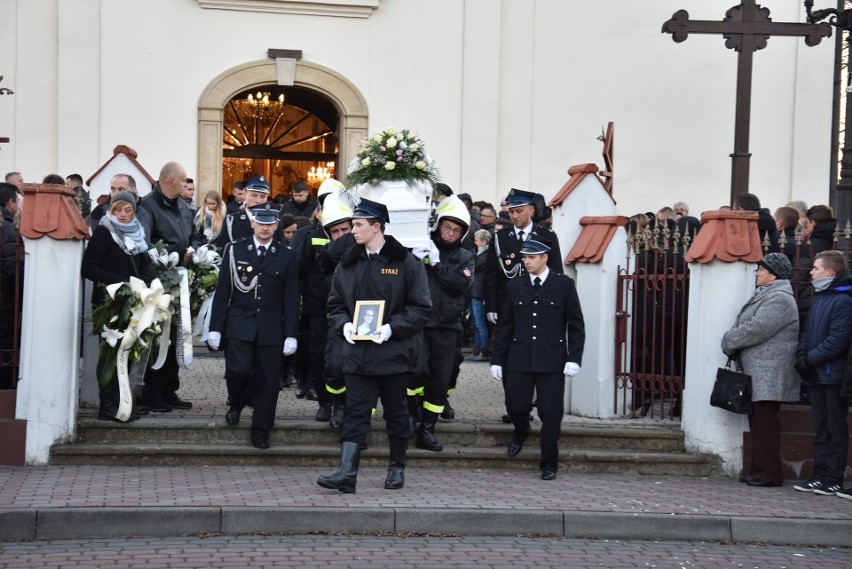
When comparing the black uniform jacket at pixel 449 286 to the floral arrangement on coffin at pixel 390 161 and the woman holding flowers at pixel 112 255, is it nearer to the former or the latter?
the floral arrangement on coffin at pixel 390 161

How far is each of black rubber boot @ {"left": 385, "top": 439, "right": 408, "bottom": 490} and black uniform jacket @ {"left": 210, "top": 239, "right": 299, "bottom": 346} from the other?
1.40 metres

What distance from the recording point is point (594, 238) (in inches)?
440

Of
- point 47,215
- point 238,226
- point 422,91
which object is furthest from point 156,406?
point 422,91

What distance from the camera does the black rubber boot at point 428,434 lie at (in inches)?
391

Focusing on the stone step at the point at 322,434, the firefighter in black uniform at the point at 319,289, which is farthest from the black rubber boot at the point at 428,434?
the firefighter in black uniform at the point at 319,289

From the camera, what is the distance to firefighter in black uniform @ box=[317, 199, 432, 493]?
8656 millimetres

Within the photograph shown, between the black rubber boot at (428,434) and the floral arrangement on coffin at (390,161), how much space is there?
6.27 feet

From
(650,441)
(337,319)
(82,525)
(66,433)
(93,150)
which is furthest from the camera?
(93,150)

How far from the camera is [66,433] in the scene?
31.9ft

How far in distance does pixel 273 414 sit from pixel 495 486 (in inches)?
73.4

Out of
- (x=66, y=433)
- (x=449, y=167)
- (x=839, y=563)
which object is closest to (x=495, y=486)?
(x=839, y=563)

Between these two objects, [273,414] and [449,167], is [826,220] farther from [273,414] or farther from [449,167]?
[449,167]

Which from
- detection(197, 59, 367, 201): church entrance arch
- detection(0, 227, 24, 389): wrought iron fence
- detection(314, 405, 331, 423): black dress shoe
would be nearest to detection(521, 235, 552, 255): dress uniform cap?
detection(314, 405, 331, 423): black dress shoe

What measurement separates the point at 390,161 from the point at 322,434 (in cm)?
228
